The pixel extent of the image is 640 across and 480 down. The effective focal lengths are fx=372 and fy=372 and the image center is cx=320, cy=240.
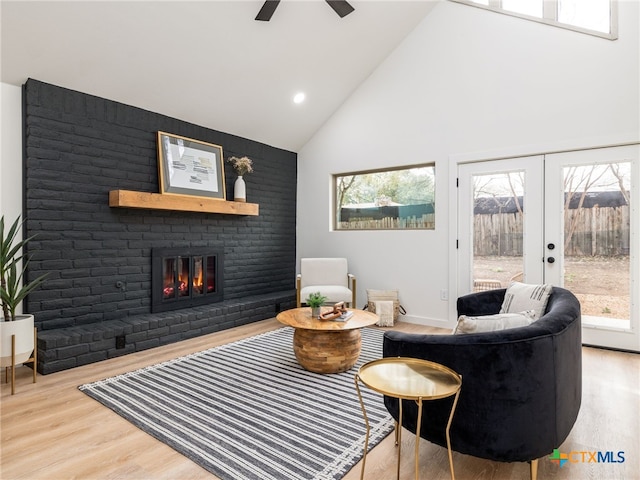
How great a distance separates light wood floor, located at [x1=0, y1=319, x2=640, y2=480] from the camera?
5.83ft

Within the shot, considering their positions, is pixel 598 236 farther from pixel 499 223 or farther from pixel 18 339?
pixel 18 339

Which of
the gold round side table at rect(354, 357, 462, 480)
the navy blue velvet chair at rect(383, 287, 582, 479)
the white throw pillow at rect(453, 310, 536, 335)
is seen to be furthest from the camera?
the white throw pillow at rect(453, 310, 536, 335)

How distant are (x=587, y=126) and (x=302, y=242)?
12.8ft

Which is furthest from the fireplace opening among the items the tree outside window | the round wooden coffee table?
the tree outside window

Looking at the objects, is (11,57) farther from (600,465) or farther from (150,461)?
(600,465)

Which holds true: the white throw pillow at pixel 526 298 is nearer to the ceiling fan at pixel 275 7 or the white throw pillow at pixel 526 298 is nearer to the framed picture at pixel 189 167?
the ceiling fan at pixel 275 7

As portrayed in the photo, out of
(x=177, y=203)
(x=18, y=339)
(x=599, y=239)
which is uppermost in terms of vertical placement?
(x=177, y=203)

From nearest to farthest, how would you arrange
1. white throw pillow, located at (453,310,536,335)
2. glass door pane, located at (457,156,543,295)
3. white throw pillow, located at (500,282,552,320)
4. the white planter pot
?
1. white throw pillow, located at (453,310,536,335)
2. white throw pillow, located at (500,282,552,320)
3. the white planter pot
4. glass door pane, located at (457,156,543,295)

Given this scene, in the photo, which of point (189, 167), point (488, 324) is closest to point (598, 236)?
point (488, 324)

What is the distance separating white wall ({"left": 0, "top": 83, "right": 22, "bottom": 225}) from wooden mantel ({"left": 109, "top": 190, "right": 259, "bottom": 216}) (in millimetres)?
731

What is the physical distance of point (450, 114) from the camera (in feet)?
14.8

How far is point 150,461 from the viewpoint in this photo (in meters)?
1.86

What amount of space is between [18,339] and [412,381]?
286 cm

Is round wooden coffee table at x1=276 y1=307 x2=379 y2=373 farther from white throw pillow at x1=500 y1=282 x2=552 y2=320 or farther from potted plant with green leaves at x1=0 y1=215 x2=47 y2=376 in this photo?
potted plant with green leaves at x1=0 y1=215 x2=47 y2=376
